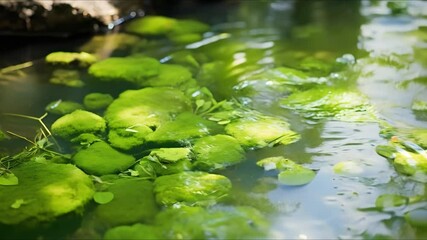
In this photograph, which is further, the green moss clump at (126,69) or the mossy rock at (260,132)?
the green moss clump at (126,69)

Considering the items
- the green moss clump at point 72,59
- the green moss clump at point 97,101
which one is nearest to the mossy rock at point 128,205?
the green moss clump at point 97,101

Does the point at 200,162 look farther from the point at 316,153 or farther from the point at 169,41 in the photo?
the point at 169,41

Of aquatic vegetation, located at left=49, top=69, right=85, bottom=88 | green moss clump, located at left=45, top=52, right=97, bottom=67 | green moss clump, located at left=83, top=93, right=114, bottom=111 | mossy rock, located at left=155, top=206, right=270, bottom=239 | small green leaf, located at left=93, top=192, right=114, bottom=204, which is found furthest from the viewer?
green moss clump, located at left=45, top=52, right=97, bottom=67

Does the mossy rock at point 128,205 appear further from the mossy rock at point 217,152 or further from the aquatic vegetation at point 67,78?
the aquatic vegetation at point 67,78

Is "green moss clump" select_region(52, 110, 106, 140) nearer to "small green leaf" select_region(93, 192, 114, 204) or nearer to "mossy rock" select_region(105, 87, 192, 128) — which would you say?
"mossy rock" select_region(105, 87, 192, 128)

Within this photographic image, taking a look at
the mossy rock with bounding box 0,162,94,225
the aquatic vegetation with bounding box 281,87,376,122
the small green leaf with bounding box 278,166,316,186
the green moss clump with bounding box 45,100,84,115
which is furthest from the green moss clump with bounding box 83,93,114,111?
the small green leaf with bounding box 278,166,316,186

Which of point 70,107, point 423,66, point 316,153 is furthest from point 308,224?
point 423,66
